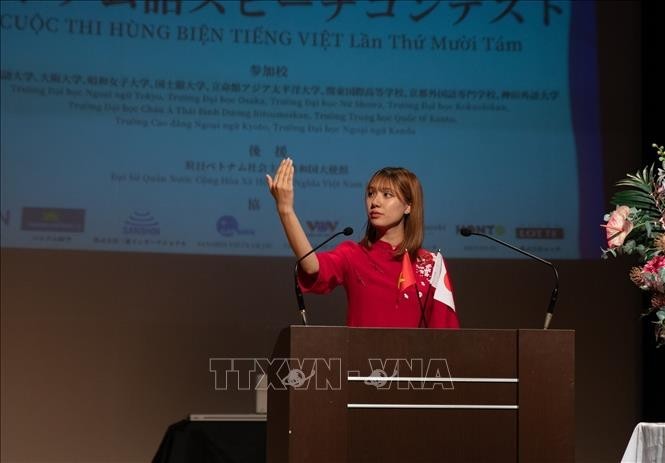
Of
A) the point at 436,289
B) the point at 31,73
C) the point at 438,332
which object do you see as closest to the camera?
the point at 438,332

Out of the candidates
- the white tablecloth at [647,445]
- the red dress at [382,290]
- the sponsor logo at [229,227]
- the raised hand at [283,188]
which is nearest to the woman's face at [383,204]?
the red dress at [382,290]

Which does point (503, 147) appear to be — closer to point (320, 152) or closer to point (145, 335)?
point (320, 152)

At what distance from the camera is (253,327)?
4.50m

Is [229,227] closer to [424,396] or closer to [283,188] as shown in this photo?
[283,188]

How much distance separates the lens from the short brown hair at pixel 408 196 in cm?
296

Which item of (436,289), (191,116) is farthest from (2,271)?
(436,289)

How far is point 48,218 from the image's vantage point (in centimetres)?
433

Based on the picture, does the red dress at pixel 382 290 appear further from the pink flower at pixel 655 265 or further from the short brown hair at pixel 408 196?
the pink flower at pixel 655 265

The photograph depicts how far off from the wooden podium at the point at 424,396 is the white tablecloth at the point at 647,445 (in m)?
0.20

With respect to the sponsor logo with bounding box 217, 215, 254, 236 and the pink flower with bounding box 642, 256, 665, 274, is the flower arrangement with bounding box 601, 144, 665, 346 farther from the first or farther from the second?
the sponsor logo with bounding box 217, 215, 254, 236

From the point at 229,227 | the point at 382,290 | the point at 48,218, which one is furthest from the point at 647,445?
the point at 48,218

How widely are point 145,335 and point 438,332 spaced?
8.03ft

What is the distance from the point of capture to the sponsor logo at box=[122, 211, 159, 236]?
4359mm

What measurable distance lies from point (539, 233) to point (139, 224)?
1.97 meters
